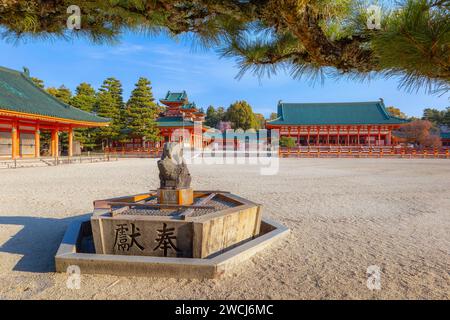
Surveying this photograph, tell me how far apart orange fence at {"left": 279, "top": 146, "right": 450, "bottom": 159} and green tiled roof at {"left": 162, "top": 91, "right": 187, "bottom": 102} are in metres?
14.4

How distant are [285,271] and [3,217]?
559cm

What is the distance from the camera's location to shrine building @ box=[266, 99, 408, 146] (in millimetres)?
32278

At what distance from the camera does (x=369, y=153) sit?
28.2 meters

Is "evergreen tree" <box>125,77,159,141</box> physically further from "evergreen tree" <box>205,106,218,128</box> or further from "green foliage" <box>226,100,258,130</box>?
"evergreen tree" <box>205,106,218,128</box>

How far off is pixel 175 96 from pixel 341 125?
71.0 ft

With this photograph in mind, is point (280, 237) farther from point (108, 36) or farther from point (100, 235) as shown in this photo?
point (108, 36)

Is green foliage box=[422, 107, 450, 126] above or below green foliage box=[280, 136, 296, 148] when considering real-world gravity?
above

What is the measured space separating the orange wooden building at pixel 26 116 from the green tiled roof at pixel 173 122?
8323mm

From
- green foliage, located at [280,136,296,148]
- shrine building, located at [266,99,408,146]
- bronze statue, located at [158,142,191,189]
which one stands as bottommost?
bronze statue, located at [158,142,191,189]

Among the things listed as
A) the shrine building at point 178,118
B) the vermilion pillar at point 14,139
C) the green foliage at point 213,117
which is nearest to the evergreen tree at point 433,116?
the green foliage at point 213,117

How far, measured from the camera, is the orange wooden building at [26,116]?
16938 millimetres

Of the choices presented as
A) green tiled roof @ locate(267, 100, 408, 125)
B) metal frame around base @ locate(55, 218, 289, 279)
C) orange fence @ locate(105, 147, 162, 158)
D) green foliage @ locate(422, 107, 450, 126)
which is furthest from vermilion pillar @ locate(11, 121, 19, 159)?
green foliage @ locate(422, 107, 450, 126)

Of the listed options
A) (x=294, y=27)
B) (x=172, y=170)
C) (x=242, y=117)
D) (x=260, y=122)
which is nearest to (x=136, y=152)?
(x=242, y=117)

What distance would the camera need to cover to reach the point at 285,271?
9.73 ft
